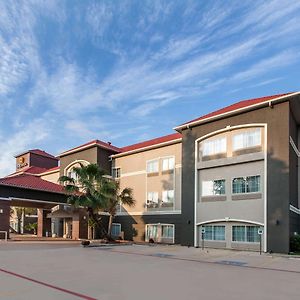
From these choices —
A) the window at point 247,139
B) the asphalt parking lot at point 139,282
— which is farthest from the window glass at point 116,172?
the asphalt parking lot at point 139,282

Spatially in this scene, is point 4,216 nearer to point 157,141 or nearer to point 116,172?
point 116,172

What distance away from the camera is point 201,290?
1103 centimetres

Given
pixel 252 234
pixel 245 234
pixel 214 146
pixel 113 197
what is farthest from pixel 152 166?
pixel 252 234

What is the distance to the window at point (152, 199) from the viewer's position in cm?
3782

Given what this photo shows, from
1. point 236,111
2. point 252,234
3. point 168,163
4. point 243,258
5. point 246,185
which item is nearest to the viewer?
point 243,258

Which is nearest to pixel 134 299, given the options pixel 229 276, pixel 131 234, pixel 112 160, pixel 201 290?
pixel 201 290

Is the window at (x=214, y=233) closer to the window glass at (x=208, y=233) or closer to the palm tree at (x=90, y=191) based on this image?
the window glass at (x=208, y=233)

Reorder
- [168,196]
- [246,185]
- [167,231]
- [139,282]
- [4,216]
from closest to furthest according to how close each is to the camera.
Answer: [139,282]
[246,185]
[4,216]
[167,231]
[168,196]

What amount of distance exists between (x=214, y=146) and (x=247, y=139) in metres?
3.22

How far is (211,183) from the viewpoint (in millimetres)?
31922

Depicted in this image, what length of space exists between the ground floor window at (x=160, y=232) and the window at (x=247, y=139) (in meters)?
10.3

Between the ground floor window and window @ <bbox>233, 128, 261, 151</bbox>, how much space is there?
33.9ft

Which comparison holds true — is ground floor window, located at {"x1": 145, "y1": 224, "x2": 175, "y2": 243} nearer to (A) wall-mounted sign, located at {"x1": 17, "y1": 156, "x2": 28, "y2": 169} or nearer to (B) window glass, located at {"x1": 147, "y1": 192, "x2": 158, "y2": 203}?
(B) window glass, located at {"x1": 147, "y1": 192, "x2": 158, "y2": 203}

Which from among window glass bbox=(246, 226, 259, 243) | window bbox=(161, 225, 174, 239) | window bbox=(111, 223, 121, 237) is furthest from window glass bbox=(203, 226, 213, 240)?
window bbox=(111, 223, 121, 237)
